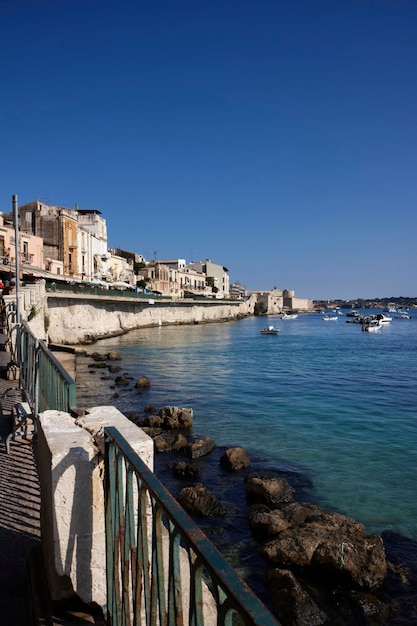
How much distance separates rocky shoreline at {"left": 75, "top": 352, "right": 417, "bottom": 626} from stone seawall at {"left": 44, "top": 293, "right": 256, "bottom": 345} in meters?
27.3

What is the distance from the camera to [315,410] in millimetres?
20578

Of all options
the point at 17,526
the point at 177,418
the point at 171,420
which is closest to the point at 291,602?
the point at 17,526

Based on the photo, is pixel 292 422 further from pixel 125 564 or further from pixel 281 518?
pixel 125 564

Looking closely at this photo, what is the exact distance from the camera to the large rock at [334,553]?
794cm

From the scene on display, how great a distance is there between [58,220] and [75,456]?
181ft

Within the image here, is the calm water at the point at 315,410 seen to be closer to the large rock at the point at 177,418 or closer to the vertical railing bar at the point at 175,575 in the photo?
the large rock at the point at 177,418

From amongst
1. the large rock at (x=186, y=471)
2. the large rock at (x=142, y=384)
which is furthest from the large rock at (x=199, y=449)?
the large rock at (x=142, y=384)

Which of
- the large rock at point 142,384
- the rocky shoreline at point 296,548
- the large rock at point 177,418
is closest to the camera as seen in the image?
the rocky shoreline at point 296,548

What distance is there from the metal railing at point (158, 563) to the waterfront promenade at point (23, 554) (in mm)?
395

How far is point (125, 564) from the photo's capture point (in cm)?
260

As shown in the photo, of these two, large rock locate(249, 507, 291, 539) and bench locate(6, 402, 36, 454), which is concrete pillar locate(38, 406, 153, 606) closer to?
bench locate(6, 402, 36, 454)

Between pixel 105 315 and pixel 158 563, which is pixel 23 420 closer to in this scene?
pixel 158 563

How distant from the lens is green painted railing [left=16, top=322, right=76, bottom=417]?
14.7 feet

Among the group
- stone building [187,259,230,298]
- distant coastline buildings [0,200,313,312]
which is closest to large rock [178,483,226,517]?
distant coastline buildings [0,200,313,312]
